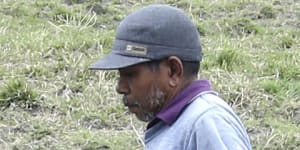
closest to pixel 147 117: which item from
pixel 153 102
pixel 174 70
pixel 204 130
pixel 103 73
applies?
pixel 153 102

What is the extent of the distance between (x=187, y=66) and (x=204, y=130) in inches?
9.2

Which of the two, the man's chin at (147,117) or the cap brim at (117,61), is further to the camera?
the man's chin at (147,117)

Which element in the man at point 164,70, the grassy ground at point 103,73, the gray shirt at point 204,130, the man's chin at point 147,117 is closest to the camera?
the gray shirt at point 204,130

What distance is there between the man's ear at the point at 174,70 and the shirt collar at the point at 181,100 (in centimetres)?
3

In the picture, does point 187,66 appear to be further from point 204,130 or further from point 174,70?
point 204,130

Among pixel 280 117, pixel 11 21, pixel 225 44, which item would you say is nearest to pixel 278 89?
pixel 280 117

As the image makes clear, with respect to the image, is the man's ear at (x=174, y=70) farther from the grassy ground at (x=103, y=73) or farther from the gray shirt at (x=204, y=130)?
the grassy ground at (x=103, y=73)

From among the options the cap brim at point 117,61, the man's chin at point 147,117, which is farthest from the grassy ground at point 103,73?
the cap brim at point 117,61

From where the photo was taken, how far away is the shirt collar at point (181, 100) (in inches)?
97.0

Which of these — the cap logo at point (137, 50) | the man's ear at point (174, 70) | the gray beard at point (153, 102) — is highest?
the cap logo at point (137, 50)

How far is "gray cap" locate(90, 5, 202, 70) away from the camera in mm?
2459

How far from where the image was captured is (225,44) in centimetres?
631

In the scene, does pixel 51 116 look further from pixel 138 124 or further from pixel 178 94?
pixel 178 94

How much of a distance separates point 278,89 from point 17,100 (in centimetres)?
158
